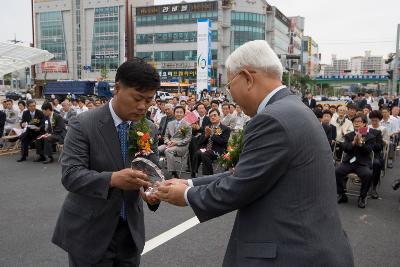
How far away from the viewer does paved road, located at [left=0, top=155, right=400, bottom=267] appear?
3.82m

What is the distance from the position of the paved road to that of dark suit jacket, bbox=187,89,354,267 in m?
2.41

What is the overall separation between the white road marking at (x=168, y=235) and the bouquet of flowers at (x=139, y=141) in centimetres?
224

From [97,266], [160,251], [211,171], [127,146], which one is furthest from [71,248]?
[211,171]

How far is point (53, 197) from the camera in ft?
20.1

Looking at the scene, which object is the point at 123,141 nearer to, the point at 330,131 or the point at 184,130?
the point at 184,130

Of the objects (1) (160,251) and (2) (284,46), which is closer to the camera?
(1) (160,251)

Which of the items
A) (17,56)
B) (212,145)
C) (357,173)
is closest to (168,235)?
(357,173)

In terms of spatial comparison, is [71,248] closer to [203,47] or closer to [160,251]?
[160,251]

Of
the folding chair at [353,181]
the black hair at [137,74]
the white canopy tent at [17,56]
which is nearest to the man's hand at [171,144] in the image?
the folding chair at [353,181]

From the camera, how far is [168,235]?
4.50 metres

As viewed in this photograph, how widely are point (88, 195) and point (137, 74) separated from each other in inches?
26.6

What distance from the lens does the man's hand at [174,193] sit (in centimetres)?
164

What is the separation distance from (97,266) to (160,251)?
2.08m

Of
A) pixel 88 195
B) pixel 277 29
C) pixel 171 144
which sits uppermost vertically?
pixel 277 29
